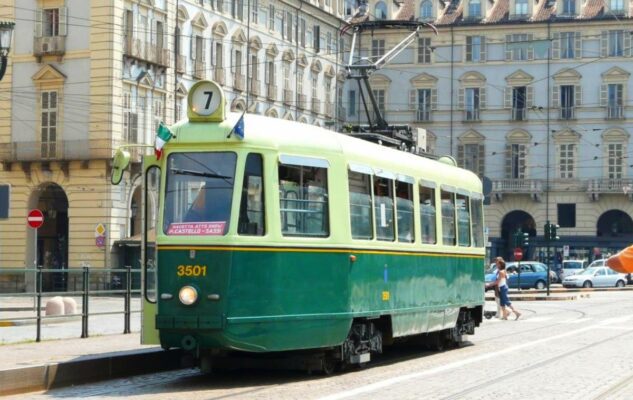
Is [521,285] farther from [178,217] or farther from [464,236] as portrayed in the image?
[178,217]

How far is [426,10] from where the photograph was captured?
82.1 meters

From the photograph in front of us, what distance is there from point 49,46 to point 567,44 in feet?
119

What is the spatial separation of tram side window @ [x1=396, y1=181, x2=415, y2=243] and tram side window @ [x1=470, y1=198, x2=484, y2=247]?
355cm

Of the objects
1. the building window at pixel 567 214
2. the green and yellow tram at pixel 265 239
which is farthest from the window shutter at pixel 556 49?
the green and yellow tram at pixel 265 239

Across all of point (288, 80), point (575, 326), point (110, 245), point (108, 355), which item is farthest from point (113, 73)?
point (108, 355)

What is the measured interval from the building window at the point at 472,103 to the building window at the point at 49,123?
1333 inches

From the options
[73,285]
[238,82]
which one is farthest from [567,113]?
[73,285]

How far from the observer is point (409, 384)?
591 inches

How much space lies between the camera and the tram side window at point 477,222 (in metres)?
21.6

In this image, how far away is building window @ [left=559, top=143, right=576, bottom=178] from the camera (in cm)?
7825

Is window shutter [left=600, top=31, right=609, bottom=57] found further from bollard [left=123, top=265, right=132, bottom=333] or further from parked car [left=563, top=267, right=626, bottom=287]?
bollard [left=123, top=265, right=132, bottom=333]

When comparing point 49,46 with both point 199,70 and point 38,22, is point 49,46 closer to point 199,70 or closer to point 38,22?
point 38,22

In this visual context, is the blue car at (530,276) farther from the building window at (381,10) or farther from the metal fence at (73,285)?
the metal fence at (73,285)

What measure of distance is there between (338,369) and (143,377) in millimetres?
2333
